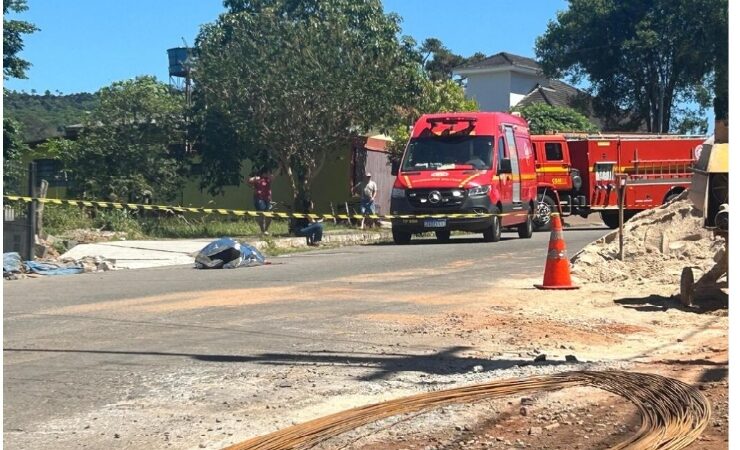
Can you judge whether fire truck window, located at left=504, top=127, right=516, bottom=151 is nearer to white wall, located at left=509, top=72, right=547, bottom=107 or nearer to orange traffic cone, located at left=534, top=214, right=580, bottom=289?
orange traffic cone, located at left=534, top=214, right=580, bottom=289

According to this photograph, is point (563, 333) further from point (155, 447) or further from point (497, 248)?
point (497, 248)

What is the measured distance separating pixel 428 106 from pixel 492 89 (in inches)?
1237

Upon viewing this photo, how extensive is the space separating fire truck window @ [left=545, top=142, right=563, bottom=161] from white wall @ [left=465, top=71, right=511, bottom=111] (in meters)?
32.9

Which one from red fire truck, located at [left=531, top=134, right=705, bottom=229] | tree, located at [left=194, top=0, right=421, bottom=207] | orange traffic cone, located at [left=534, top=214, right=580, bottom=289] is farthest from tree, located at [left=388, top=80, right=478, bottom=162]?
orange traffic cone, located at [left=534, top=214, right=580, bottom=289]

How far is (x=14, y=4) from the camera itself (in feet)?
97.7

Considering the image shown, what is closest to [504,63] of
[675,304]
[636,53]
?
[636,53]

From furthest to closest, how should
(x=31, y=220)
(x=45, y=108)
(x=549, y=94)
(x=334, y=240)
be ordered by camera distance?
(x=45, y=108) → (x=549, y=94) → (x=334, y=240) → (x=31, y=220)

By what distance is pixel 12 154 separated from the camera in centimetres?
3020

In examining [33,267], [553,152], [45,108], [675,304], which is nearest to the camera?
[675,304]

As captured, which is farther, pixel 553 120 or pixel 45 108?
pixel 45 108

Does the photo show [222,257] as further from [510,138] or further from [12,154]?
[12,154]

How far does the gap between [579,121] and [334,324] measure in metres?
38.0

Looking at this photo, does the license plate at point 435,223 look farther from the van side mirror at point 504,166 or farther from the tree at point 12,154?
the tree at point 12,154

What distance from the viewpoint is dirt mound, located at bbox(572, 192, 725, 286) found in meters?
13.4
